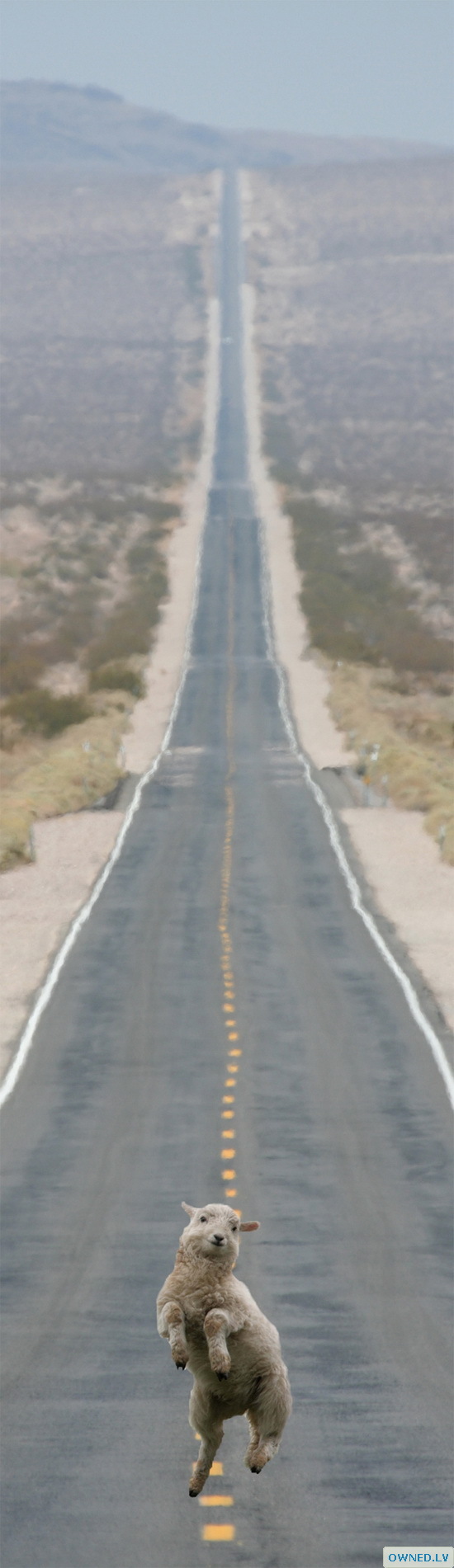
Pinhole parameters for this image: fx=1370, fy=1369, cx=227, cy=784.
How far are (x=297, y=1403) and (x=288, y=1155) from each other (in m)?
4.98

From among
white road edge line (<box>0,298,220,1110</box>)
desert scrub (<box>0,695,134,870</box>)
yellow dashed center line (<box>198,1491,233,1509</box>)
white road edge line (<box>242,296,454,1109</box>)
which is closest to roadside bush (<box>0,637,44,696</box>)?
desert scrub (<box>0,695,134,870</box>)

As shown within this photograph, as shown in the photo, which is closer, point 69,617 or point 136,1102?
point 136,1102

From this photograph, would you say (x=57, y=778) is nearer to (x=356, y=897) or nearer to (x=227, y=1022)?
(x=356, y=897)

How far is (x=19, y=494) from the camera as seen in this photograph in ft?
288

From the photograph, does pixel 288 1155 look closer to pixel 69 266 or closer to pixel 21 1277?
pixel 21 1277

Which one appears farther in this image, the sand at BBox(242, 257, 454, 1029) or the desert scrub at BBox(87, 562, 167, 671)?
the desert scrub at BBox(87, 562, 167, 671)

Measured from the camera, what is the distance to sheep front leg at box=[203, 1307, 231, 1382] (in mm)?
5523

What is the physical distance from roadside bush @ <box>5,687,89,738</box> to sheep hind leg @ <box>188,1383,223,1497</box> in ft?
137

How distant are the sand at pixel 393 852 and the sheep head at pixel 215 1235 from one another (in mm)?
14642

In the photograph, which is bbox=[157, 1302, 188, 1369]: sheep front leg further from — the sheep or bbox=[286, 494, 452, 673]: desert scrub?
bbox=[286, 494, 452, 673]: desert scrub

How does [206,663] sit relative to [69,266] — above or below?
below

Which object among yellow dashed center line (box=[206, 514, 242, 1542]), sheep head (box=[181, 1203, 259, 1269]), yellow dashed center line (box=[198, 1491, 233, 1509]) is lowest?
yellow dashed center line (box=[206, 514, 242, 1542])

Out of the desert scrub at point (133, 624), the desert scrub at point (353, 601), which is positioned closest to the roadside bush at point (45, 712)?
the desert scrub at point (133, 624)

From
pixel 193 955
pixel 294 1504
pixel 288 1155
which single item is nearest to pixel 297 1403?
pixel 294 1504
